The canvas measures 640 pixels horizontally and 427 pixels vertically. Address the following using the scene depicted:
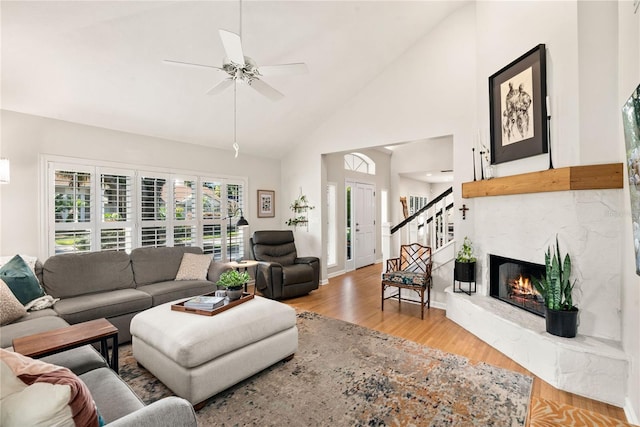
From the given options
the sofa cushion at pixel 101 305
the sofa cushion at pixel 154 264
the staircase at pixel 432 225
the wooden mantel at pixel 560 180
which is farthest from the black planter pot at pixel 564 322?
the sofa cushion at pixel 154 264

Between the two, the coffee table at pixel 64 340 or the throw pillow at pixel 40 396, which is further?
the coffee table at pixel 64 340

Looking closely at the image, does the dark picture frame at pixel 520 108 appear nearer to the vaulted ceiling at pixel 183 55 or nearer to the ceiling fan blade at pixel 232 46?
the vaulted ceiling at pixel 183 55

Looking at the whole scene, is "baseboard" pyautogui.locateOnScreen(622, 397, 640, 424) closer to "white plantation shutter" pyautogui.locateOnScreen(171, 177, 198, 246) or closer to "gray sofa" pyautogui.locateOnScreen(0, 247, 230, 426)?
"gray sofa" pyautogui.locateOnScreen(0, 247, 230, 426)

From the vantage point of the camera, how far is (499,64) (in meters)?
3.30

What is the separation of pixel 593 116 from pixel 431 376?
2.46 m

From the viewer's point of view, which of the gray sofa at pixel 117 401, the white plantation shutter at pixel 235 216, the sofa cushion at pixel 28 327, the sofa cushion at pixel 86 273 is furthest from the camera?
the white plantation shutter at pixel 235 216

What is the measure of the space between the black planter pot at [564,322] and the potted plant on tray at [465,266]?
1100mm

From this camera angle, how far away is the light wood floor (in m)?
2.26

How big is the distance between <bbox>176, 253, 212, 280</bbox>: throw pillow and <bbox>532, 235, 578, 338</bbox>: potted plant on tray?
380 centimetres

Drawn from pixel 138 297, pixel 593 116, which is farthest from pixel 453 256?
pixel 138 297

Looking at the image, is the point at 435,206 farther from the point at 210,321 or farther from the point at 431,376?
the point at 210,321

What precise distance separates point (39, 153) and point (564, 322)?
5495 millimetres

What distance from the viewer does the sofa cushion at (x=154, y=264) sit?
371 cm

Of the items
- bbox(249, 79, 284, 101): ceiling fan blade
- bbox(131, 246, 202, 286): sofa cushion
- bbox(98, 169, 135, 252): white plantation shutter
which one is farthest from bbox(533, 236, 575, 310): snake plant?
bbox(98, 169, 135, 252): white plantation shutter
